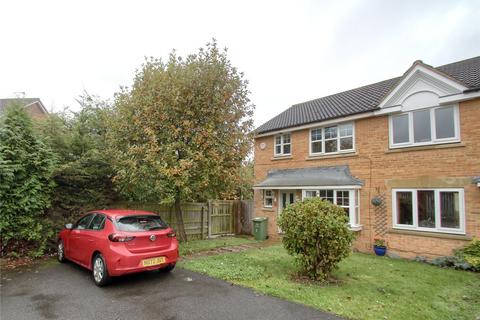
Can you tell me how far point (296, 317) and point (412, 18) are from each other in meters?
11.2

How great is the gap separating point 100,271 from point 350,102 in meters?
12.5

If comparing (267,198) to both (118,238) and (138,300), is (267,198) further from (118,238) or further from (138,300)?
(138,300)

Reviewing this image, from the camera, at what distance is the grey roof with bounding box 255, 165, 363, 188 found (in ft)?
38.0

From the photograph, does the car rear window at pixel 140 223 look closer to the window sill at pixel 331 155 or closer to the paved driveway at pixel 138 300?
the paved driveway at pixel 138 300

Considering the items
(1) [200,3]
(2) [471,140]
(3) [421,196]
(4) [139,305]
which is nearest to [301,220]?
(4) [139,305]

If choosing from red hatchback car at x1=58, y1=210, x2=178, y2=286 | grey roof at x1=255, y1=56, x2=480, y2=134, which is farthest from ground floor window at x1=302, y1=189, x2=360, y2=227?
red hatchback car at x1=58, y1=210, x2=178, y2=286

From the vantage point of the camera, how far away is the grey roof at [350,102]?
34.0 ft

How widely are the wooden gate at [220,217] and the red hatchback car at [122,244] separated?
23.9 feet

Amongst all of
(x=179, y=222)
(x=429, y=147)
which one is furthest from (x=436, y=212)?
(x=179, y=222)

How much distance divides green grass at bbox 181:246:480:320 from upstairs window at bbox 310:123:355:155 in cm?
513

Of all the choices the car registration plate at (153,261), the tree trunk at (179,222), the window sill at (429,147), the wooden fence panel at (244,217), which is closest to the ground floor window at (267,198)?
the wooden fence panel at (244,217)

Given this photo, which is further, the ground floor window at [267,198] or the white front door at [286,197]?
the ground floor window at [267,198]

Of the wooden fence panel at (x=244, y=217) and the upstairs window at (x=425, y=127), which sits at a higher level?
the upstairs window at (x=425, y=127)

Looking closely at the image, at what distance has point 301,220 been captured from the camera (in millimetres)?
6527
